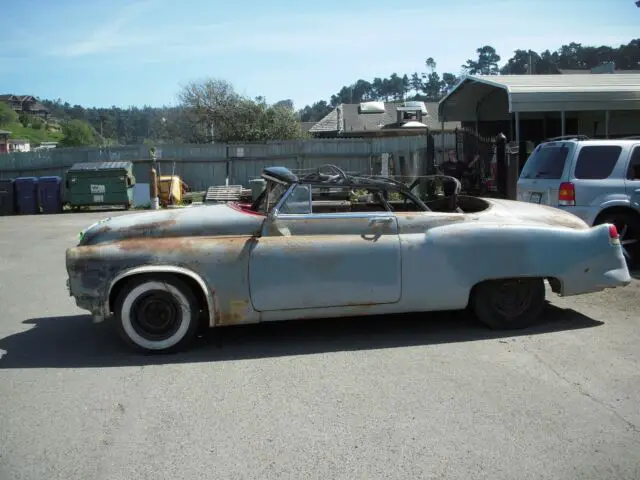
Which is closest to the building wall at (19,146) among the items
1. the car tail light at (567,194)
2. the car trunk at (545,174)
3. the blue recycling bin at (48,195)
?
the blue recycling bin at (48,195)

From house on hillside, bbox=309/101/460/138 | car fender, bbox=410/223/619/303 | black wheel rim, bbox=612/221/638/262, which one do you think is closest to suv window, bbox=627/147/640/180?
black wheel rim, bbox=612/221/638/262

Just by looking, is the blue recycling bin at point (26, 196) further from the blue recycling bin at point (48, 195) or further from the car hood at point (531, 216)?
the car hood at point (531, 216)

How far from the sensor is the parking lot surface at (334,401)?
12.0ft

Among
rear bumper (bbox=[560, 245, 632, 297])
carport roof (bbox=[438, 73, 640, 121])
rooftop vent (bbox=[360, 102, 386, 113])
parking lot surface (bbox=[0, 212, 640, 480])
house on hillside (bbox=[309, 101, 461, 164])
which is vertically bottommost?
parking lot surface (bbox=[0, 212, 640, 480])

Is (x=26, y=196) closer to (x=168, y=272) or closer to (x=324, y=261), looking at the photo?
(x=168, y=272)

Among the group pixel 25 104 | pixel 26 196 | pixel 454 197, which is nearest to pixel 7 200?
pixel 26 196

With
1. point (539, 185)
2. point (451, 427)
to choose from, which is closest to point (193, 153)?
point (539, 185)

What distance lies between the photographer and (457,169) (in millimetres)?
17547

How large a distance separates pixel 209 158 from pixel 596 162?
20325mm

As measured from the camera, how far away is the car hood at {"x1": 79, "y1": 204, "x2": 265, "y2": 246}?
18.7ft

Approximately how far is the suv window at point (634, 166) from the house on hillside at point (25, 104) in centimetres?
14206

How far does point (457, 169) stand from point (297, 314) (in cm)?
1277

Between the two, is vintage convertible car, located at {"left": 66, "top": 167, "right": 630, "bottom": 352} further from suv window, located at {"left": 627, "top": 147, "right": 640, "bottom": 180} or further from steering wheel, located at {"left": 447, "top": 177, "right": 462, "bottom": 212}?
suv window, located at {"left": 627, "top": 147, "right": 640, "bottom": 180}

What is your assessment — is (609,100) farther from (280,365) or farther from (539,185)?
(280,365)
